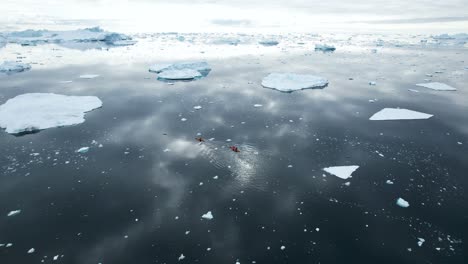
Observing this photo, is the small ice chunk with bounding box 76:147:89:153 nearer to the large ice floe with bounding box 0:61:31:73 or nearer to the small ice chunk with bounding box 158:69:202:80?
the small ice chunk with bounding box 158:69:202:80

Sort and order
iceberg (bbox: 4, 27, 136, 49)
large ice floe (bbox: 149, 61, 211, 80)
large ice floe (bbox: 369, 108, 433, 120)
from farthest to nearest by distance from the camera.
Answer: iceberg (bbox: 4, 27, 136, 49) < large ice floe (bbox: 149, 61, 211, 80) < large ice floe (bbox: 369, 108, 433, 120)

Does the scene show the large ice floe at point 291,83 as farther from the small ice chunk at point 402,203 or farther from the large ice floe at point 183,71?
the small ice chunk at point 402,203

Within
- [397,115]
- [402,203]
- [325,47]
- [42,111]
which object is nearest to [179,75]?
[42,111]

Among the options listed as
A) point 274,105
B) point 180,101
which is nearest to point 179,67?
point 180,101

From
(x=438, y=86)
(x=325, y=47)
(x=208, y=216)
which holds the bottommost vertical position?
(x=208, y=216)

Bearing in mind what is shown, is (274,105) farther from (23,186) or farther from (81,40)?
(81,40)

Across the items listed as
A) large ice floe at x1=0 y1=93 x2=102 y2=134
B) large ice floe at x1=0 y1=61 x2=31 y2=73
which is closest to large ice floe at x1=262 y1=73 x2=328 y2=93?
large ice floe at x1=0 y1=93 x2=102 y2=134

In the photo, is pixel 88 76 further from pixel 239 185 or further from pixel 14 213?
pixel 239 185
